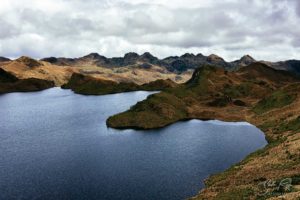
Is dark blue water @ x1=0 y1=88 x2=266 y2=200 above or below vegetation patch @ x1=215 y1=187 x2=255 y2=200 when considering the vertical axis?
below

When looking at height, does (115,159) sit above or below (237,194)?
below

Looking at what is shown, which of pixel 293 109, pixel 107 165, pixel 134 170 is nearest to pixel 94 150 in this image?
pixel 107 165

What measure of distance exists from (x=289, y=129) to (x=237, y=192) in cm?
7924

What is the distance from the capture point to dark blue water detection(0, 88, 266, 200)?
9575 centimetres

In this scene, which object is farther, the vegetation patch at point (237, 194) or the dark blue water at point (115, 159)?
the dark blue water at point (115, 159)

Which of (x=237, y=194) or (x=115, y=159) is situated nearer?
(x=237, y=194)

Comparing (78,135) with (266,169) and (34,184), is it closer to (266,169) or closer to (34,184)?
(34,184)

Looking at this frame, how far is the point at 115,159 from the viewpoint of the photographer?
125 meters

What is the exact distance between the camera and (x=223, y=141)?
15162 centimetres

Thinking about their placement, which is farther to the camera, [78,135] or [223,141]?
[78,135]

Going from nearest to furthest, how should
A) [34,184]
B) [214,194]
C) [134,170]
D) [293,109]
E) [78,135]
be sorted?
[214,194] → [34,184] → [134,170] → [78,135] → [293,109]

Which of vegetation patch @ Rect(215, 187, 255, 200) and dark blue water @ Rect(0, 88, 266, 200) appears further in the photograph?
dark blue water @ Rect(0, 88, 266, 200)

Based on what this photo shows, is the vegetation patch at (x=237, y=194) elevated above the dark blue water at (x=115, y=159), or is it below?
above

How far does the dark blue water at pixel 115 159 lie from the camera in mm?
95750
